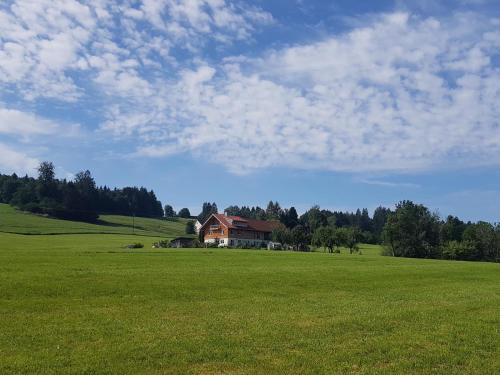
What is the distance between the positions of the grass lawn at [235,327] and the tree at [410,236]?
3621 inches

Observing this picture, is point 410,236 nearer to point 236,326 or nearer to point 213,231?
point 213,231

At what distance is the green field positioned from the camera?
1261cm

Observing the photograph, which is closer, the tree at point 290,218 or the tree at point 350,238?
the tree at point 350,238

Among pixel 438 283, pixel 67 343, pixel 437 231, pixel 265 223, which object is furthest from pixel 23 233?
pixel 67 343

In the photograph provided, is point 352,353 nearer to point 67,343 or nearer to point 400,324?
point 400,324

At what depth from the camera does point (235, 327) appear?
16.9 meters

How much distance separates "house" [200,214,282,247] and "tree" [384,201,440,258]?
111 ft

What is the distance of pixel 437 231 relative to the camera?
413 ft

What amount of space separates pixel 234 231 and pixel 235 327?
117 m

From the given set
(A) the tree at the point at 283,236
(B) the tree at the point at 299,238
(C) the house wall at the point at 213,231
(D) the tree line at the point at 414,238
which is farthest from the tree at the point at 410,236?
(C) the house wall at the point at 213,231

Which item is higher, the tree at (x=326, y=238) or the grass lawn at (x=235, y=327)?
the tree at (x=326, y=238)

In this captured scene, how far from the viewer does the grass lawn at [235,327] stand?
41.4 ft

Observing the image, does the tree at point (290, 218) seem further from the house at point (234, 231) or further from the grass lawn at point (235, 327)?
the grass lawn at point (235, 327)

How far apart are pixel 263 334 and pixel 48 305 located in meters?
9.31
